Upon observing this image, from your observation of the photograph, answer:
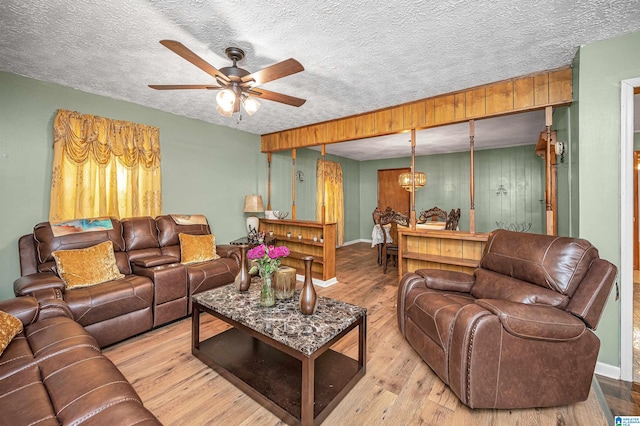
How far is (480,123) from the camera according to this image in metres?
4.13

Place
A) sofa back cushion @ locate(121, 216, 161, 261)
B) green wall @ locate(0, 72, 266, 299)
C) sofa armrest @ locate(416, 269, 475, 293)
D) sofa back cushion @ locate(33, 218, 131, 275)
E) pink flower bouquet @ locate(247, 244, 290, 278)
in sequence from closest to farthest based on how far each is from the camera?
1. pink flower bouquet @ locate(247, 244, 290, 278)
2. sofa armrest @ locate(416, 269, 475, 293)
3. sofa back cushion @ locate(33, 218, 131, 275)
4. green wall @ locate(0, 72, 266, 299)
5. sofa back cushion @ locate(121, 216, 161, 261)

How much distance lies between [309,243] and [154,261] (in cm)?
210

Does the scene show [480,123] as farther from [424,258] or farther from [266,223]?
[266,223]

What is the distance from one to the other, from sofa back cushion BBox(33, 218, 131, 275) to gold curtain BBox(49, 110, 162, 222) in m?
0.32

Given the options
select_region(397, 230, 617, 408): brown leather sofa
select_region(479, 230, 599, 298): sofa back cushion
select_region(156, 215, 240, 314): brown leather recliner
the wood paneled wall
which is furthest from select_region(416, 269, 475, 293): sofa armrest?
select_region(156, 215, 240, 314): brown leather recliner

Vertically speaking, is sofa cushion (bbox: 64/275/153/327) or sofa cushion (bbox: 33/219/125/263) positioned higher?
sofa cushion (bbox: 33/219/125/263)

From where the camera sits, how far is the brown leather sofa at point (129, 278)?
2.18m

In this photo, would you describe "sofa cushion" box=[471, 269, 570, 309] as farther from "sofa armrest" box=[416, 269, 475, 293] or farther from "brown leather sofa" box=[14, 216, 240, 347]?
"brown leather sofa" box=[14, 216, 240, 347]

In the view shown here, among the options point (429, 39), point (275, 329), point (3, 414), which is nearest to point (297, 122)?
point (429, 39)

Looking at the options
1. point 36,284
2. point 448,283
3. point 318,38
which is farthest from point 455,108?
point 36,284

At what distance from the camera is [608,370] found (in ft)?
6.56

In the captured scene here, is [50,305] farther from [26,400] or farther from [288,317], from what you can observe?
[288,317]

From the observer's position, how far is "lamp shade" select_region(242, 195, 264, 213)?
4.49m

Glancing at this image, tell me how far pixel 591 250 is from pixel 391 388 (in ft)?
5.20
